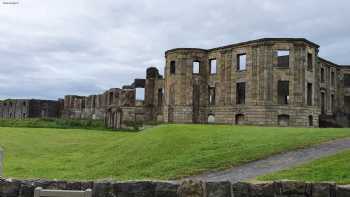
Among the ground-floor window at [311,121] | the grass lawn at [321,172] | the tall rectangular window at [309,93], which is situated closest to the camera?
the grass lawn at [321,172]

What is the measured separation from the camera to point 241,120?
47.7m

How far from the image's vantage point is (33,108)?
7400 cm

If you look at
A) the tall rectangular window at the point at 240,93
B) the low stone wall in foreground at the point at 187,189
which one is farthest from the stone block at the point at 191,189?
the tall rectangular window at the point at 240,93

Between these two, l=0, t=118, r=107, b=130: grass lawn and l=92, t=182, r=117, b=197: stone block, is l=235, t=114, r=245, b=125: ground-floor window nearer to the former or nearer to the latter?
l=0, t=118, r=107, b=130: grass lawn

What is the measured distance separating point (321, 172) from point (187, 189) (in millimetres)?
8204

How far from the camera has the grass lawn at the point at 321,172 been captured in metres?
13.3

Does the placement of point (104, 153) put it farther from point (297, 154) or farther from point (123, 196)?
point (123, 196)

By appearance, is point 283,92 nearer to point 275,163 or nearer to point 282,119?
point 282,119

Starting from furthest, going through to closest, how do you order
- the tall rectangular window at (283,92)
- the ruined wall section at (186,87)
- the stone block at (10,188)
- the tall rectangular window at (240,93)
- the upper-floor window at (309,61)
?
the ruined wall section at (186,87) → the tall rectangular window at (240,93) → the tall rectangular window at (283,92) → the upper-floor window at (309,61) → the stone block at (10,188)

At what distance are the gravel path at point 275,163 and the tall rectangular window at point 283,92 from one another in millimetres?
28572

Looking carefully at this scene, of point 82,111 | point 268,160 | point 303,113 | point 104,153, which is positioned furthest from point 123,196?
point 82,111

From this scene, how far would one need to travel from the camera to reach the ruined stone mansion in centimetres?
4575

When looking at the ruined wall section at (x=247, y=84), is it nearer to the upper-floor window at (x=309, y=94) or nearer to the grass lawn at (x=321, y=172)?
the upper-floor window at (x=309, y=94)

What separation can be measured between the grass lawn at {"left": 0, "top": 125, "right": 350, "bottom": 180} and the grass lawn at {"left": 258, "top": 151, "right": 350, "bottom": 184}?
9.75 feet
